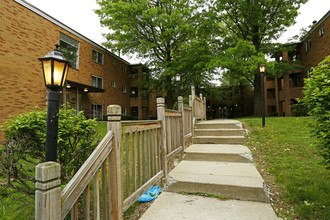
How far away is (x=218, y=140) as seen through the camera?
17.5 ft

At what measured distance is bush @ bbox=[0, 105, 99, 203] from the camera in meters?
2.29

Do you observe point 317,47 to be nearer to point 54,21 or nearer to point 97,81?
point 97,81

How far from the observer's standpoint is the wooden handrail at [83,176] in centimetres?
130

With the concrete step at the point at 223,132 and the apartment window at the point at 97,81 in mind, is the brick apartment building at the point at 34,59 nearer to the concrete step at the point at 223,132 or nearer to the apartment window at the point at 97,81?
the apartment window at the point at 97,81

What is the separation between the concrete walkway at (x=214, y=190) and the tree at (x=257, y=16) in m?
12.1

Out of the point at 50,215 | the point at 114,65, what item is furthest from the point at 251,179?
the point at 114,65

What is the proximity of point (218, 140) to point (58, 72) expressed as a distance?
4.67 m

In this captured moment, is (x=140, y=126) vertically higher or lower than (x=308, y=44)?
lower

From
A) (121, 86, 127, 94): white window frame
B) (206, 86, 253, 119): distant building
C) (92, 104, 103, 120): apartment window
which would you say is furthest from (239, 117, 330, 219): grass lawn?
(206, 86, 253, 119): distant building

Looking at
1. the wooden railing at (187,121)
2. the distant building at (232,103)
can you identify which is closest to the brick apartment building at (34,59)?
the wooden railing at (187,121)

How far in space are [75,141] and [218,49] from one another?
14849 mm

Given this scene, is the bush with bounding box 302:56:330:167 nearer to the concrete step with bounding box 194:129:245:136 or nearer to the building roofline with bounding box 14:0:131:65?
the concrete step with bounding box 194:129:245:136

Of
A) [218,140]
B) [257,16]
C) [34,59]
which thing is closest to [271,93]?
[257,16]

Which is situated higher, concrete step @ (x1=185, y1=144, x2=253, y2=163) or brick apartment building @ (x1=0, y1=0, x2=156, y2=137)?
brick apartment building @ (x1=0, y1=0, x2=156, y2=137)
